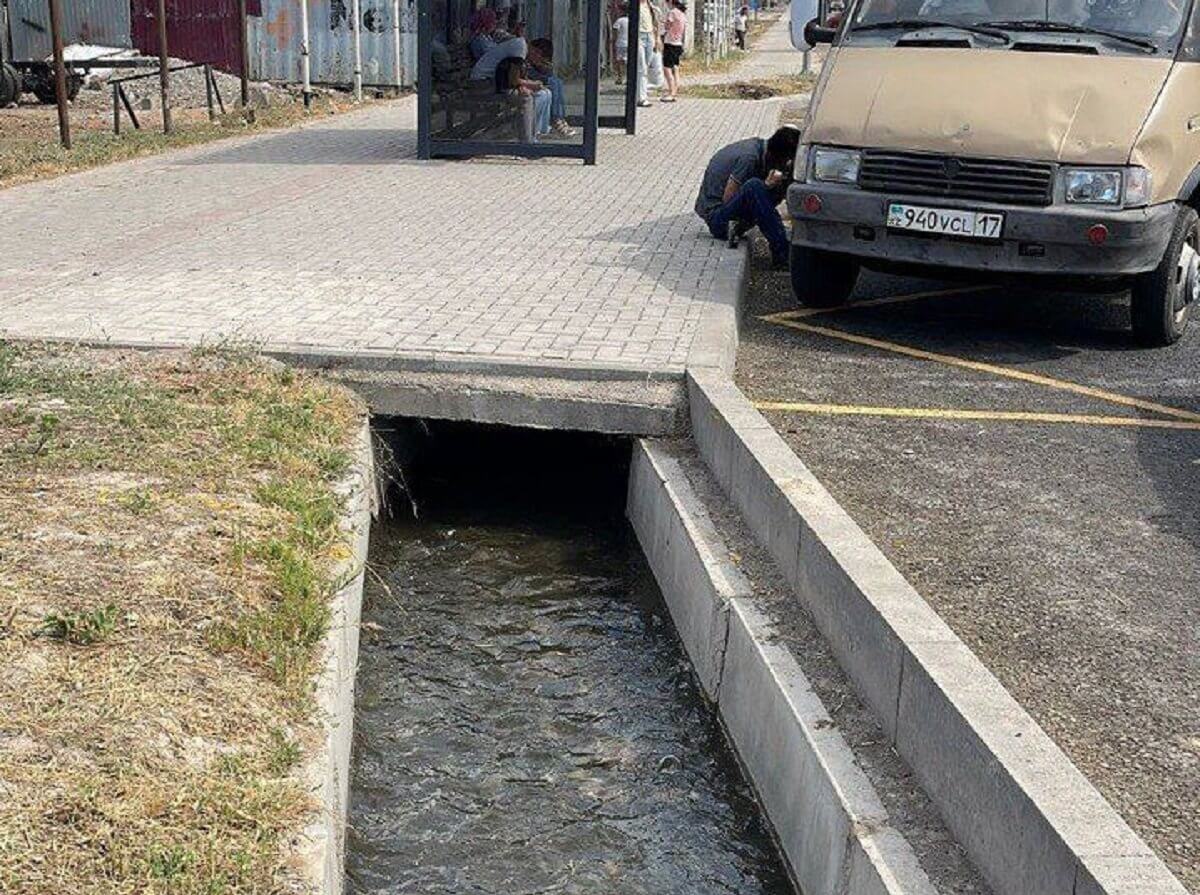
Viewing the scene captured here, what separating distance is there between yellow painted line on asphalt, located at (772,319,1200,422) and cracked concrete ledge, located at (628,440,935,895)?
2308 millimetres

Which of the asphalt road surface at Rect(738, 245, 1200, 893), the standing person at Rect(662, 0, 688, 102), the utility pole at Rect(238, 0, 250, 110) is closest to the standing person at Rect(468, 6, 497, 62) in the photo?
the utility pole at Rect(238, 0, 250, 110)

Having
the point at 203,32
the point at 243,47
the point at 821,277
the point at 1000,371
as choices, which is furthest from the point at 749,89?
the point at 1000,371

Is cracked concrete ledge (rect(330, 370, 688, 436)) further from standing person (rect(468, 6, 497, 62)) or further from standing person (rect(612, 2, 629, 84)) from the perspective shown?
standing person (rect(612, 2, 629, 84))

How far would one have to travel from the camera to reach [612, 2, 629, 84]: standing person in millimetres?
17438

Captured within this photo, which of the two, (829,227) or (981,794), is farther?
(829,227)

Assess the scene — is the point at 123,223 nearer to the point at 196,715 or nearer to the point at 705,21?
the point at 196,715

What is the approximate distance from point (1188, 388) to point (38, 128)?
17.1 m

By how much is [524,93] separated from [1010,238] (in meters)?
8.48

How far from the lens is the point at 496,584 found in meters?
6.80

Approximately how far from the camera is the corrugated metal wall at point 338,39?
2533 cm

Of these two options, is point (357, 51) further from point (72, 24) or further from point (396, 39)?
point (72, 24)

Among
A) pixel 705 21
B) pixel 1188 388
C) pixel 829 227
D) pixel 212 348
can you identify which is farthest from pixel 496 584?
pixel 705 21

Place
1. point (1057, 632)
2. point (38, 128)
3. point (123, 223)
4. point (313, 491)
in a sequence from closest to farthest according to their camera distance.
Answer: point (1057, 632)
point (313, 491)
point (123, 223)
point (38, 128)

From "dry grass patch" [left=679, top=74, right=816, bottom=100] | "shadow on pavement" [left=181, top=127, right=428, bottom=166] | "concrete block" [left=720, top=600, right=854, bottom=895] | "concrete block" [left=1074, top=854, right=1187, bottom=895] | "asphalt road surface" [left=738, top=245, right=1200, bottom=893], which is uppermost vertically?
"dry grass patch" [left=679, top=74, right=816, bottom=100]
